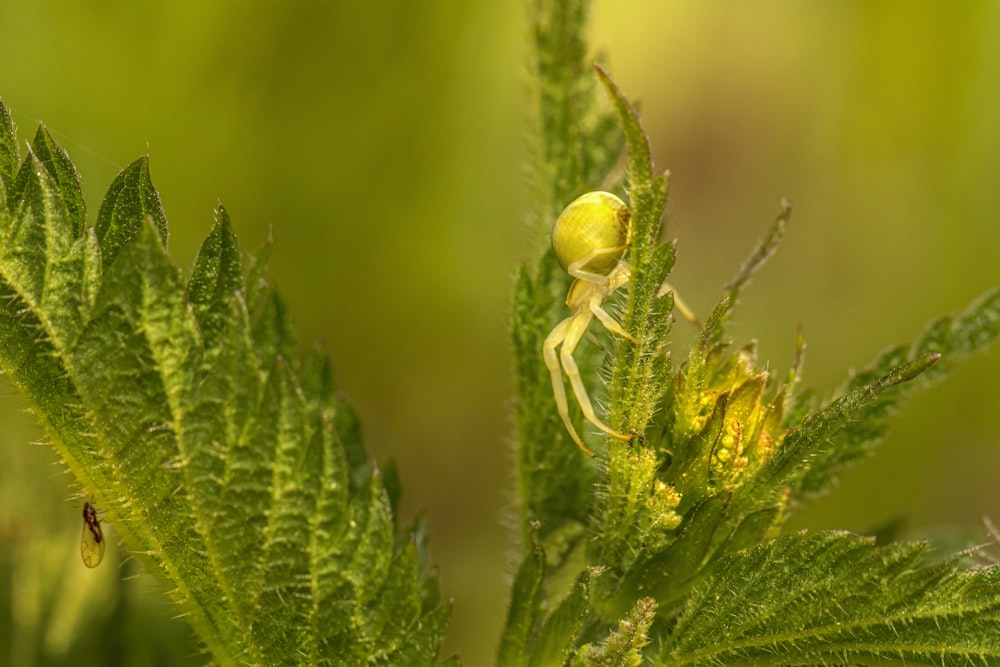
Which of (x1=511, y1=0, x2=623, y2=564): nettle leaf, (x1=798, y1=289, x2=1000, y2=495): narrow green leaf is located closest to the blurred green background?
(x1=511, y1=0, x2=623, y2=564): nettle leaf

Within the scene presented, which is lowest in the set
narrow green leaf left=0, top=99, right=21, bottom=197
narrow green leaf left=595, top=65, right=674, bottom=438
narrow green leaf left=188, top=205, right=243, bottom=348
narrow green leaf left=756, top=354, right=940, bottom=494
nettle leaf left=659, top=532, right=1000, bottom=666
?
nettle leaf left=659, top=532, right=1000, bottom=666

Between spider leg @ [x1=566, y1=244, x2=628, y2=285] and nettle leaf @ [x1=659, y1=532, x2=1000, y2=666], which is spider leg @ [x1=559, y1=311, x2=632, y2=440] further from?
nettle leaf @ [x1=659, y1=532, x2=1000, y2=666]

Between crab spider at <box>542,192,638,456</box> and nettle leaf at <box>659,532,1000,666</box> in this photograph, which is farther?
crab spider at <box>542,192,638,456</box>

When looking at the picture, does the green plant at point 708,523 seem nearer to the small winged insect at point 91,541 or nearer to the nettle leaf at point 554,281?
the nettle leaf at point 554,281

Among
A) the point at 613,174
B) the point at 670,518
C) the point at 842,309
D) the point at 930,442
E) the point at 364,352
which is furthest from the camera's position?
the point at 842,309

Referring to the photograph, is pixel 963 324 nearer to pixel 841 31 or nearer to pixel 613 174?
pixel 613 174

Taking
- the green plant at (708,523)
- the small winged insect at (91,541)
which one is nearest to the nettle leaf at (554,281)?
the green plant at (708,523)

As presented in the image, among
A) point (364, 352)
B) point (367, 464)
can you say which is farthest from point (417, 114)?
point (367, 464)

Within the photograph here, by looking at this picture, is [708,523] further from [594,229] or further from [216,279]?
[216,279]
